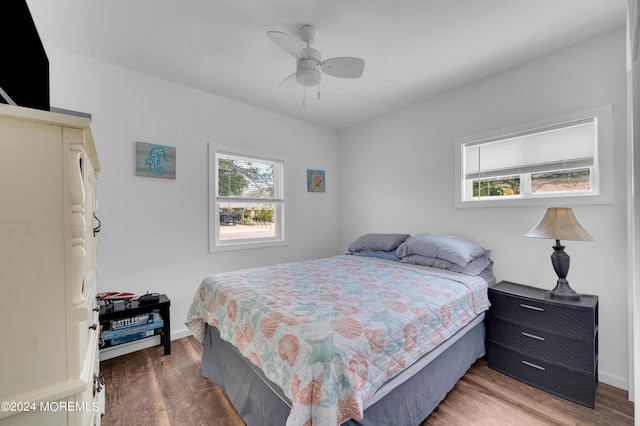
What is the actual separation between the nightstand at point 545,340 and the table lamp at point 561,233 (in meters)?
0.08

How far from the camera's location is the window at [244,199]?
3109 millimetres

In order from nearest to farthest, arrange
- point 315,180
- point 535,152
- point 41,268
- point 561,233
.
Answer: point 41,268, point 561,233, point 535,152, point 315,180

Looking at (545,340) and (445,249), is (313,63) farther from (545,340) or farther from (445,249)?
(545,340)

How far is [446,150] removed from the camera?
9.79 ft

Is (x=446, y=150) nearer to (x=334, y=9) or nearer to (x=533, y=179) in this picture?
(x=533, y=179)

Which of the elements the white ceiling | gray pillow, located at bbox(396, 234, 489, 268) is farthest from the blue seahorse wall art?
gray pillow, located at bbox(396, 234, 489, 268)

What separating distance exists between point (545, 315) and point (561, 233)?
0.60 meters

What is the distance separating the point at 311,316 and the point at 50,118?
48.7 inches

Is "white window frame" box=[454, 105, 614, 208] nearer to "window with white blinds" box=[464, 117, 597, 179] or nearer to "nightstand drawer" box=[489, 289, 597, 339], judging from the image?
"window with white blinds" box=[464, 117, 597, 179]

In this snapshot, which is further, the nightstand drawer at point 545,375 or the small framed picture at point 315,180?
the small framed picture at point 315,180

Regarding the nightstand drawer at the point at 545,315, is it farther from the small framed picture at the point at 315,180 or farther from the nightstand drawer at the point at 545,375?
the small framed picture at the point at 315,180

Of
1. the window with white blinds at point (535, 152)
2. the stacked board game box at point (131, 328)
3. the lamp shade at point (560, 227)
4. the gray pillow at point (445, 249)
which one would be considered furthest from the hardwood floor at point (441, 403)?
the window with white blinds at point (535, 152)

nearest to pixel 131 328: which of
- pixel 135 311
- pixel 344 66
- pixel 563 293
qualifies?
pixel 135 311

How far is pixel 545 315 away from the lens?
1904mm
